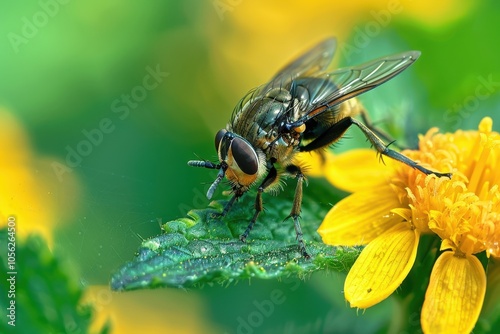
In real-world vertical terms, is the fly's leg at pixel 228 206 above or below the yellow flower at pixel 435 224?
above

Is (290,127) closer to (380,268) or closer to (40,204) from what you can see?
(380,268)

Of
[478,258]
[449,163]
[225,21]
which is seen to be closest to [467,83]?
[449,163]

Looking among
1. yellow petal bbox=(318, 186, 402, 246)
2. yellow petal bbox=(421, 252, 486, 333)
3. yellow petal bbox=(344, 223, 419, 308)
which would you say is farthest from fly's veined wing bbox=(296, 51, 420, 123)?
yellow petal bbox=(421, 252, 486, 333)

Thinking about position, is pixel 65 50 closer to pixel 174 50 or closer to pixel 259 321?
pixel 174 50

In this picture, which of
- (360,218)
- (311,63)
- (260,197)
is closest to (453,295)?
(360,218)

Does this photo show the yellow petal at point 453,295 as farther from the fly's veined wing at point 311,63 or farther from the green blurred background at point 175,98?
the fly's veined wing at point 311,63

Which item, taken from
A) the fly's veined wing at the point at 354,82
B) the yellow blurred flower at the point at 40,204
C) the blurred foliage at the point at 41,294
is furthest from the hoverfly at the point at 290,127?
the blurred foliage at the point at 41,294

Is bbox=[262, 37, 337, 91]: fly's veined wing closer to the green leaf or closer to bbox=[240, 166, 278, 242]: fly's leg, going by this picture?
bbox=[240, 166, 278, 242]: fly's leg
